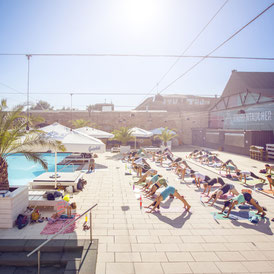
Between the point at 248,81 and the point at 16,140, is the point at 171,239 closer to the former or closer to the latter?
the point at 16,140

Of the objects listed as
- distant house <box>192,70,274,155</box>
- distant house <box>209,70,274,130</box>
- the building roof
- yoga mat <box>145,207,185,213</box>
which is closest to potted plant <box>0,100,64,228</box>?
yoga mat <box>145,207,185,213</box>

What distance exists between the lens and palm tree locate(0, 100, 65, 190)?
6.25m

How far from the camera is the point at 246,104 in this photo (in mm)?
21250

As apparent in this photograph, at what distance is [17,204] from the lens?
19.9 ft

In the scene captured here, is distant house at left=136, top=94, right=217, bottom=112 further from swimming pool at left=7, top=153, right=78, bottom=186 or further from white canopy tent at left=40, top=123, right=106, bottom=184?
white canopy tent at left=40, top=123, right=106, bottom=184

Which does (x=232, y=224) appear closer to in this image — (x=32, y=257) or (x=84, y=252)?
(x=84, y=252)

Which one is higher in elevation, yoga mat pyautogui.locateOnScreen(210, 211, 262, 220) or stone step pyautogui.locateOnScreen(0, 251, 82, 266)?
yoga mat pyautogui.locateOnScreen(210, 211, 262, 220)

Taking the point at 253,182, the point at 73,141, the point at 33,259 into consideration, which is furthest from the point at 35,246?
the point at 253,182

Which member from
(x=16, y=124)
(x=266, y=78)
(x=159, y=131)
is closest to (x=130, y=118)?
(x=159, y=131)

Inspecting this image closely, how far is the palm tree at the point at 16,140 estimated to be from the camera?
20.5 ft

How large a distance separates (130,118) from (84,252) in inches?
950

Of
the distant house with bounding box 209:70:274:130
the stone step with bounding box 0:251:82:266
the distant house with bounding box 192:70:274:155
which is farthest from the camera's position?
the distant house with bounding box 209:70:274:130

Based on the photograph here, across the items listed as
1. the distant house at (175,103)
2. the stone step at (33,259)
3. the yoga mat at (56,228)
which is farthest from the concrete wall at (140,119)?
the stone step at (33,259)

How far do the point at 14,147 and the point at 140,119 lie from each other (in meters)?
22.2
